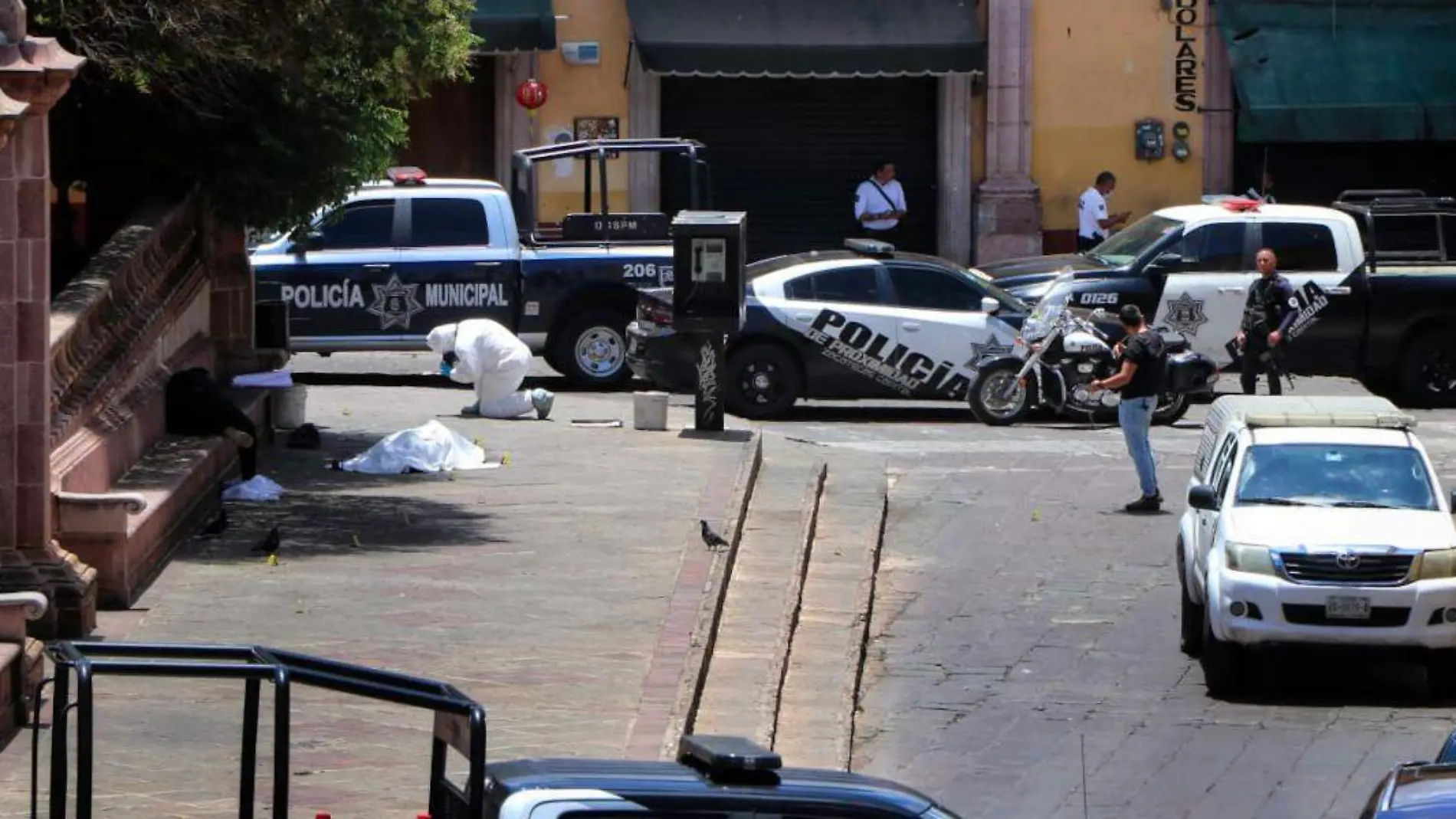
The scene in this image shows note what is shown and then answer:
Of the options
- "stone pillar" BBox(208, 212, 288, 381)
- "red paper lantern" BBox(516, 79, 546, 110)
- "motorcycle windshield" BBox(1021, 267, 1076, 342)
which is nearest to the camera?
"stone pillar" BBox(208, 212, 288, 381)

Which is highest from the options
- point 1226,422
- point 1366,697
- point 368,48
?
point 368,48

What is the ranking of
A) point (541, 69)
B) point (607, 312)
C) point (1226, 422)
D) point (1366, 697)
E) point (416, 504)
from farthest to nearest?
point (541, 69) → point (607, 312) → point (416, 504) → point (1226, 422) → point (1366, 697)

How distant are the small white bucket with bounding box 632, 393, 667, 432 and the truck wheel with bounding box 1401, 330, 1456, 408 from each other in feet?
27.3

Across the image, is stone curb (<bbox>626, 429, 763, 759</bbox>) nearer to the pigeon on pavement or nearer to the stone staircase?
the pigeon on pavement

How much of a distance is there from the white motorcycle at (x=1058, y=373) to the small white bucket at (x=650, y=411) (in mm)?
3610

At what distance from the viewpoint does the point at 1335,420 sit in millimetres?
15086

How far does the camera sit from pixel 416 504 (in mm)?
17438

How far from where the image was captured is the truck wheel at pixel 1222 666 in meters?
14.0

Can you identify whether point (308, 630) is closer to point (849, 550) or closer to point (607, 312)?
point (849, 550)

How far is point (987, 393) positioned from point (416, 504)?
25.9ft

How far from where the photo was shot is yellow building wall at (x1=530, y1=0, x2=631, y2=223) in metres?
32.2

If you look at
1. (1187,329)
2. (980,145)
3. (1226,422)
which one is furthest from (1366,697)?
(980,145)

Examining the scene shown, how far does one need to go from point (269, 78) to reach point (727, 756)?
11.2 meters

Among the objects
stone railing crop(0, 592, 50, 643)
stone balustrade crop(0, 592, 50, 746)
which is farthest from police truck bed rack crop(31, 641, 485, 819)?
stone railing crop(0, 592, 50, 643)
